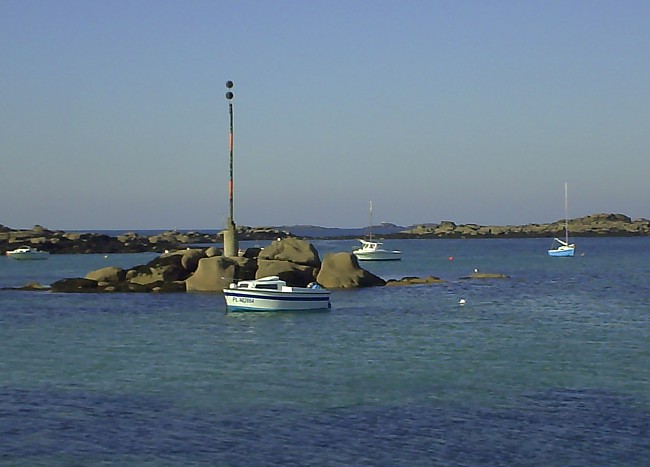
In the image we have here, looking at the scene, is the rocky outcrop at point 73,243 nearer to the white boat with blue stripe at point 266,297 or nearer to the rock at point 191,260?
the rock at point 191,260

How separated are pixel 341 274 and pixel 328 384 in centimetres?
3816

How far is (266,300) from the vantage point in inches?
2044

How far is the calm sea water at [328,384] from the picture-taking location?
72.9ft

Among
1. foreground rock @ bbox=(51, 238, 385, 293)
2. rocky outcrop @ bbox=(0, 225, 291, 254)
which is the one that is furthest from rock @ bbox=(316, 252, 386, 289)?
rocky outcrop @ bbox=(0, 225, 291, 254)

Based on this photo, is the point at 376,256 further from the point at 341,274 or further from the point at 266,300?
the point at 266,300

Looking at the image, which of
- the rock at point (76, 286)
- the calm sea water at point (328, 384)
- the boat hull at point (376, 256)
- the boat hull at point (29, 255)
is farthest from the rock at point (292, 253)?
the boat hull at point (29, 255)

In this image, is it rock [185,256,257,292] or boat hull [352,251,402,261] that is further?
boat hull [352,251,402,261]

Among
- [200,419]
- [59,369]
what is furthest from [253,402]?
[59,369]

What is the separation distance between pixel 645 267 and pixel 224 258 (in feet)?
189

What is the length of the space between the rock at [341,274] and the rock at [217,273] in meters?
6.07

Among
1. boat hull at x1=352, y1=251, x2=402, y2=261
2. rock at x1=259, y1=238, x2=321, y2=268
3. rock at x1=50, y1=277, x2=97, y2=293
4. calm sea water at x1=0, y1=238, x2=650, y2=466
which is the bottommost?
calm sea water at x1=0, y1=238, x2=650, y2=466

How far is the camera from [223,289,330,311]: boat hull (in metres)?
51.7

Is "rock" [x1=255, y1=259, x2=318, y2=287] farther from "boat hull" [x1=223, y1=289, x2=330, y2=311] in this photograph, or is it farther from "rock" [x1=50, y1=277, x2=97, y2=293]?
"rock" [x1=50, y1=277, x2=97, y2=293]

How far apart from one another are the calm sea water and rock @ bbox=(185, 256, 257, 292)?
14.9 ft
